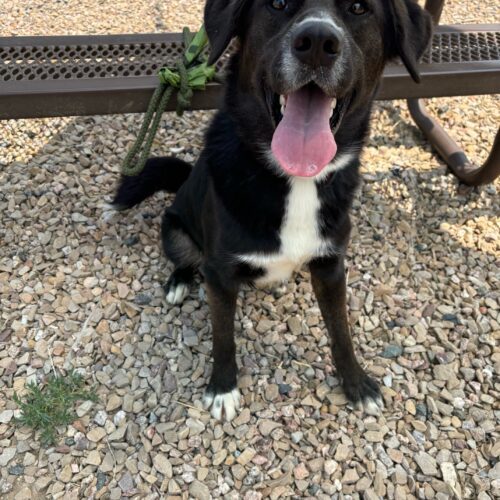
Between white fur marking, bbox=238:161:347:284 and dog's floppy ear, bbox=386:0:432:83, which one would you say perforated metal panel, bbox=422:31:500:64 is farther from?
white fur marking, bbox=238:161:347:284

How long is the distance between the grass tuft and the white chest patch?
0.87 m

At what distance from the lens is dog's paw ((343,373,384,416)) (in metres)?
2.17

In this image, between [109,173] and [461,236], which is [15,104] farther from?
[461,236]

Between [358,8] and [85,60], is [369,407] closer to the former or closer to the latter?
[358,8]

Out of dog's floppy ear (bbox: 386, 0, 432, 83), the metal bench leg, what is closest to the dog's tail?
dog's floppy ear (bbox: 386, 0, 432, 83)

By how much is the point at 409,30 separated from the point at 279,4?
434 millimetres

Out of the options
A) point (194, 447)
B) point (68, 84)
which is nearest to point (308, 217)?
point (194, 447)

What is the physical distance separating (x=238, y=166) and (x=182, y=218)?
25.8 inches

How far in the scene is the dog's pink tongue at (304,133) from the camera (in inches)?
66.5

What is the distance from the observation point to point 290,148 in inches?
66.6

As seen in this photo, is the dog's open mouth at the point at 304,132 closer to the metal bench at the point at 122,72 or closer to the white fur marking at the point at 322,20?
the white fur marking at the point at 322,20

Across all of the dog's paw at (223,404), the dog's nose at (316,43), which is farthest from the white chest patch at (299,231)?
the dog's paw at (223,404)

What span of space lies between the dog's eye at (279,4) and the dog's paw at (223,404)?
139cm

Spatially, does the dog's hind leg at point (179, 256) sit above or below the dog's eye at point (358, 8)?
below
